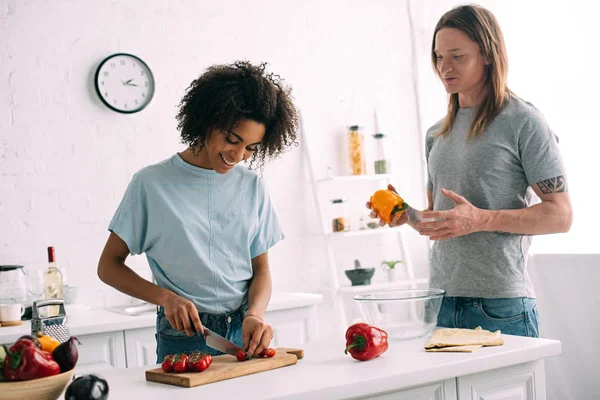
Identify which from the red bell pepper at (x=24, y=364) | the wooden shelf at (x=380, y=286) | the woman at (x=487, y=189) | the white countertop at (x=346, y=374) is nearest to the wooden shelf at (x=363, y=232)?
the wooden shelf at (x=380, y=286)

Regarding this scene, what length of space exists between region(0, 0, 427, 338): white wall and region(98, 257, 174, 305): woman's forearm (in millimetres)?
1711

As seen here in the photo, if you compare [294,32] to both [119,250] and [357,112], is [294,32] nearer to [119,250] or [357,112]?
[357,112]

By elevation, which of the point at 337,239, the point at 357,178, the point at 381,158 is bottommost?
the point at 337,239

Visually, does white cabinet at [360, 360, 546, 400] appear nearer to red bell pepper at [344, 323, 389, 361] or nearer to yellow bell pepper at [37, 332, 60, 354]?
red bell pepper at [344, 323, 389, 361]

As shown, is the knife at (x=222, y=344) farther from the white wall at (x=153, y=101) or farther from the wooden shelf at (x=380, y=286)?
the wooden shelf at (x=380, y=286)

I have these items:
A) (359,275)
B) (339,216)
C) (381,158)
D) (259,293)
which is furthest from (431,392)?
(381,158)

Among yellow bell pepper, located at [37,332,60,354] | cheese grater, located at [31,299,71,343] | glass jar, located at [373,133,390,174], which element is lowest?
cheese grater, located at [31,299,71,343]

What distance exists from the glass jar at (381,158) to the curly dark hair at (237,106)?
2339 millimetres

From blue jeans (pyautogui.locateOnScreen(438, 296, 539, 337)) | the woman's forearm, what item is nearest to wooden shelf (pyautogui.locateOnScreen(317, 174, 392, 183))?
blue jeans (pyautogui.locateOnScreen(438, 296, 539, 337))

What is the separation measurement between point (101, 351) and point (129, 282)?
117 centimetres

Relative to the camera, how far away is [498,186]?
2102 millimetres

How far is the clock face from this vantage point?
3.62 meters

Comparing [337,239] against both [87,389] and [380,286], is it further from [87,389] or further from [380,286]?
[87,389]

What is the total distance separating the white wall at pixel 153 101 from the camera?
3447 millimetres
